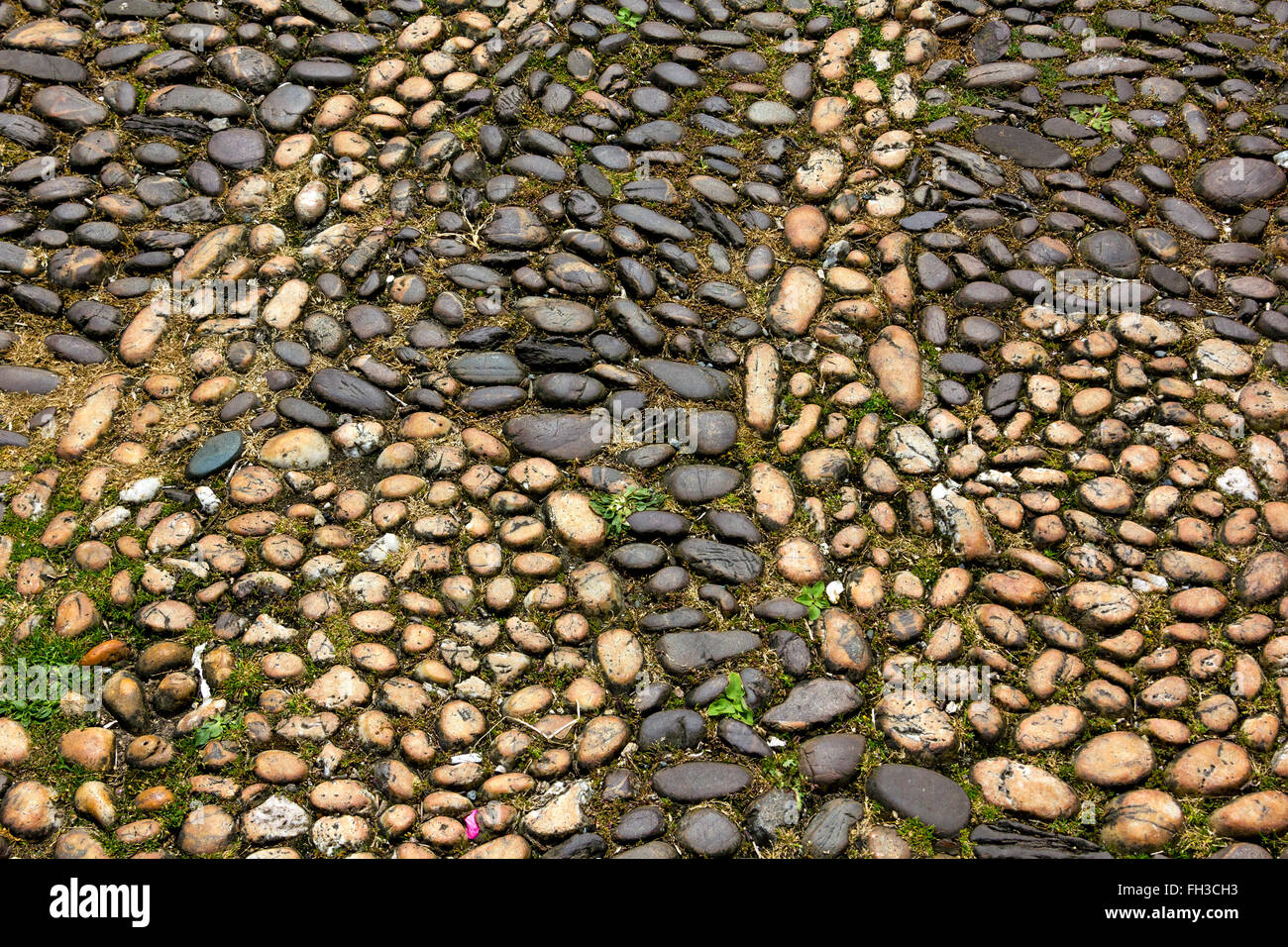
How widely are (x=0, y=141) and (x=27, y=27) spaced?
885 millimetres

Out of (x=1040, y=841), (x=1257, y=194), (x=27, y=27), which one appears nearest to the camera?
(x=1040, y=841)

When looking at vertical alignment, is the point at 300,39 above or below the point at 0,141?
above

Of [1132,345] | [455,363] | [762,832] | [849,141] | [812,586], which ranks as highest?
[849,141]

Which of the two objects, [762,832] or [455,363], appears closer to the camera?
[762,832]

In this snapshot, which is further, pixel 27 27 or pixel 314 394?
pixel 27 27

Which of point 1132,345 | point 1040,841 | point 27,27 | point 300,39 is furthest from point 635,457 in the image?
point 27,27

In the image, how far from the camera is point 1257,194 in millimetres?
4836

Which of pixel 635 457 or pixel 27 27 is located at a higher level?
pixel 27 27

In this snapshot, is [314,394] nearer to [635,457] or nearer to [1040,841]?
[635,457]

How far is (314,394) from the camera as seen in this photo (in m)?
4.30

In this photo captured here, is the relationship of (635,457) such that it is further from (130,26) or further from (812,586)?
(130,26)

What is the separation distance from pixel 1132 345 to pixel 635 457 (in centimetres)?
245

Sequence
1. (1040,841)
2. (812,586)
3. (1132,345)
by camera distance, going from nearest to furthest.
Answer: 1. (1040,841)
2. (812,586)
3. (1132,345)

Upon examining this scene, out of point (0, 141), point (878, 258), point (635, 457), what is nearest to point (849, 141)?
point (878, 258)
